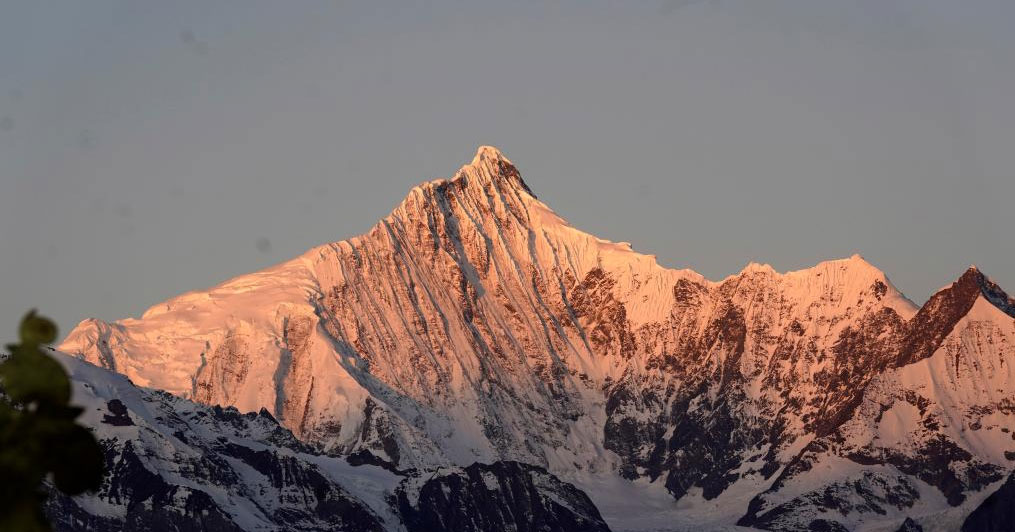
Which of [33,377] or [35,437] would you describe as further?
[35,437]

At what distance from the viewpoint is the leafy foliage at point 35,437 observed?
39.4m

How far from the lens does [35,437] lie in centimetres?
3975

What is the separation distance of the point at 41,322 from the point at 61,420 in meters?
1.84

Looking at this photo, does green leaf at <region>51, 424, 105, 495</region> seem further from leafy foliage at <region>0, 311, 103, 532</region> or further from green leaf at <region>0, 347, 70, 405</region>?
green leaf at <region>0, 347, 70, 405</region>

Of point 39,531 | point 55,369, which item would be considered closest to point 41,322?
point 55,369

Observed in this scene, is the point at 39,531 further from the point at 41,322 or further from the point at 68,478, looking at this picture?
the point at 41,322

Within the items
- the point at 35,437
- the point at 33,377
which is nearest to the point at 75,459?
the point at 35,437

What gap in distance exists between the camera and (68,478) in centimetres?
3994

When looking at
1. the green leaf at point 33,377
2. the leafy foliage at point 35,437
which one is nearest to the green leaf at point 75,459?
the leafy foliage at point 35,437

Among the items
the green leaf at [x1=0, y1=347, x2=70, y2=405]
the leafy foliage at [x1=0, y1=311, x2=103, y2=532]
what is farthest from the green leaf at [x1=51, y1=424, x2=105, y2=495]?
the green leaf at [x1=0, y1=347, x2=70, y2=405]

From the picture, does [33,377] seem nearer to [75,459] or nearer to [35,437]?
[35,437]

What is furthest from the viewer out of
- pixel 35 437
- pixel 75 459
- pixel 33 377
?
pixel 75 459

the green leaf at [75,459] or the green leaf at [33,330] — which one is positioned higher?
the green leaf at [33,330]

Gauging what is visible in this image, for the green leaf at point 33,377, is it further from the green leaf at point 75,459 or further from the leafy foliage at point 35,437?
the green leaf at point 75,459
